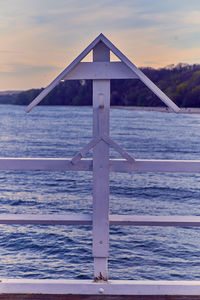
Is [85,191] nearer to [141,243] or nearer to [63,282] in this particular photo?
[141,243]

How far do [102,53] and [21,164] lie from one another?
1196 millimetres

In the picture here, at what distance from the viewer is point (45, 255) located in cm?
1176

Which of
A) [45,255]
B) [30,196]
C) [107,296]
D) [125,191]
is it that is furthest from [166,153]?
[107,296]

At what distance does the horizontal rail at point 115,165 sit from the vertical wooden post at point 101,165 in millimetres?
81

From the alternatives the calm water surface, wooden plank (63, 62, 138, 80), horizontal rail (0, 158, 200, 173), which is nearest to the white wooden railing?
horizontal rail (0, 158, 200, 173)

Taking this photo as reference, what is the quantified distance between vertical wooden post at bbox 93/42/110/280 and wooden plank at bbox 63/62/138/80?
0.19ft

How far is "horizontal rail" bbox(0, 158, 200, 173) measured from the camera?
11.1 feet

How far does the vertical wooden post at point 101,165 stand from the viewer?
334 cm

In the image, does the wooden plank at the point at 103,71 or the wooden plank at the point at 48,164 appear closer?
the wooden plank at the point at 103,71

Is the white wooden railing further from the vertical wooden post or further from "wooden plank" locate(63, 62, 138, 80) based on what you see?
"wooden plank" locate(63, 62, 138, 80)

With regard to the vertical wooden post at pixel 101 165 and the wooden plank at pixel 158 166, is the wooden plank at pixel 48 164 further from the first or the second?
the wooden plank at pixel 158 166

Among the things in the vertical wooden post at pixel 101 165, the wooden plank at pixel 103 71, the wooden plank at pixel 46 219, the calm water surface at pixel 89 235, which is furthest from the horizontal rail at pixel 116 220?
the calm water surface at pixel 89 235

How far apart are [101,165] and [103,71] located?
0.81 meters

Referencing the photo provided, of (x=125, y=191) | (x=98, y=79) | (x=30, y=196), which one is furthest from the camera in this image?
(x=125, y=191)
